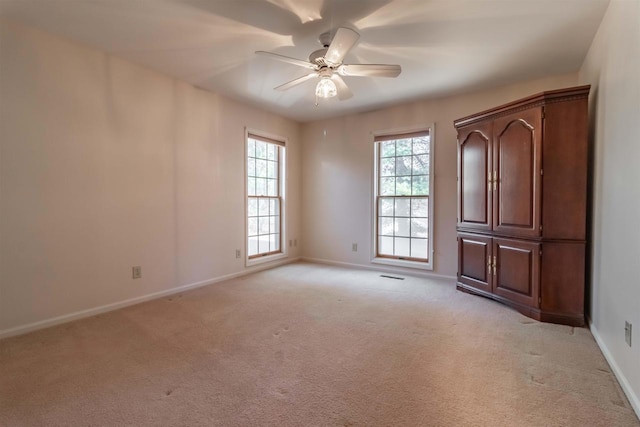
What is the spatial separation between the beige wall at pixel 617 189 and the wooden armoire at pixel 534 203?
0.41 ft

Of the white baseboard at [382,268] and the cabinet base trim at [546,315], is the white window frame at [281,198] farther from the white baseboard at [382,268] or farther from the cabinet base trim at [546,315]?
the cabinet base trim at [546,315]

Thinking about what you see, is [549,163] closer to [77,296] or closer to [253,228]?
[253,228]

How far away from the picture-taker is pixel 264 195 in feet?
16.4

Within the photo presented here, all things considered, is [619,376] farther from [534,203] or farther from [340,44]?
[340,44]

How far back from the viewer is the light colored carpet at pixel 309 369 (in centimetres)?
158

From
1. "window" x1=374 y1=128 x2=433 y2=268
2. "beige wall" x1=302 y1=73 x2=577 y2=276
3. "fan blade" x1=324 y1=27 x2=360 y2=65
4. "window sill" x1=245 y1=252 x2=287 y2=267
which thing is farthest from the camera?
"window sill" x1=245 y1=252 x2=287 y2=267

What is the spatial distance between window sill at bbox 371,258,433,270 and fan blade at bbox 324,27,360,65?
310 centimetres

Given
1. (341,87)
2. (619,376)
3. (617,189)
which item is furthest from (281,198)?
(619,376)

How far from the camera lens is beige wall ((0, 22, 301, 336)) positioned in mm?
2504

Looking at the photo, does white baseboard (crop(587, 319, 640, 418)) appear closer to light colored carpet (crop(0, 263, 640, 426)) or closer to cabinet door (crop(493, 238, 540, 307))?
light colored carpet (crop(0, 263, 640, 426))

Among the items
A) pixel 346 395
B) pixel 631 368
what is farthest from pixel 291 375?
pixel 631 368

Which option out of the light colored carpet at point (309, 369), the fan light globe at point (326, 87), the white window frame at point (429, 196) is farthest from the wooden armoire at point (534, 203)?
the fan light globe at point (326, 87)

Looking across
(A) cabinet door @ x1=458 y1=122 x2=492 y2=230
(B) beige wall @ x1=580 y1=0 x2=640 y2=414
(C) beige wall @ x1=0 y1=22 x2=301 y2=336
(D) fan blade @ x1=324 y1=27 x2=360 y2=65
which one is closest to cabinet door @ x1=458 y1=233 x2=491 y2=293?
(A) cabinet door @ x1=458 y1=122 x2=492 y2=230

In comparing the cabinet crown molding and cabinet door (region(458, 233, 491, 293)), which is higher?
the cabinet crown molding
